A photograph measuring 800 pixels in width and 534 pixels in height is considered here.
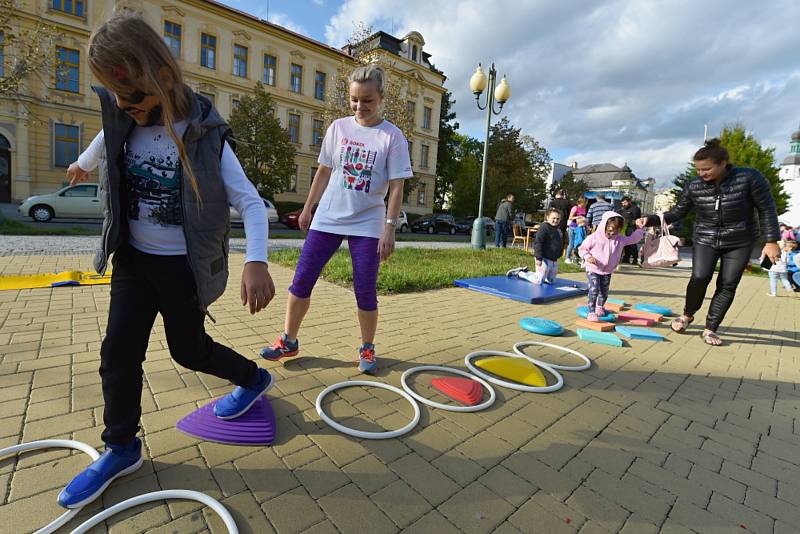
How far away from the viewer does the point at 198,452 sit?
2031mm

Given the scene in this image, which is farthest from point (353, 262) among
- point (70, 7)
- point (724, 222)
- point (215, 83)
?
point (215, 83)

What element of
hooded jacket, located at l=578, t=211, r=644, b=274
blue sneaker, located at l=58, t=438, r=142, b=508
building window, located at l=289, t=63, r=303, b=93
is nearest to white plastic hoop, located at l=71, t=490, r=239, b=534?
blue sneaker, located at l=58, t=438, r=142, b=508

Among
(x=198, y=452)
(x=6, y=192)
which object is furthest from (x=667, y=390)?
(x=6, y=192)

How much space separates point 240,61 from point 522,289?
31975mm

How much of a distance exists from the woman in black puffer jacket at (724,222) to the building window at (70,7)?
32.5 metres

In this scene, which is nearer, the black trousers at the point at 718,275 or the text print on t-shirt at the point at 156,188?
the text print on t-shirt at the point at 156,188

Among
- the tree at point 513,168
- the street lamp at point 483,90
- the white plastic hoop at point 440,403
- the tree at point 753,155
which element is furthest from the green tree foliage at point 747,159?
the white plastic hoop at point 440,403

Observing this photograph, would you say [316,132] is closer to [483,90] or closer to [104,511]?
[483,90]

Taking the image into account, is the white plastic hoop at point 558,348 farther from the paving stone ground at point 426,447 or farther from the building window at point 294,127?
the building window at point 294,127

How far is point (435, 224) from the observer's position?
102 ft

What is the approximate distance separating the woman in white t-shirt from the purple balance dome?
0.87 m

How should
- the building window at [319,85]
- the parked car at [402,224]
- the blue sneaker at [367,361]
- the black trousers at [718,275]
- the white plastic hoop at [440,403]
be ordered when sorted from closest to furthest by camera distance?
the white plastic hoop at [440,403] < the blue sneaker at [367,361] < the black trousers at [718,275] < the parked car at [402,224] < the building window at [319,85]

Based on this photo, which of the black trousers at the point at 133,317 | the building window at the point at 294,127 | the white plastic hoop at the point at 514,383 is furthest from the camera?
the building window at the point at 294,127

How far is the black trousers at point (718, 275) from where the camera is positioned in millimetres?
4531
